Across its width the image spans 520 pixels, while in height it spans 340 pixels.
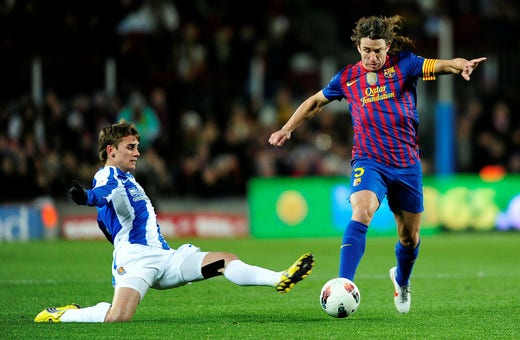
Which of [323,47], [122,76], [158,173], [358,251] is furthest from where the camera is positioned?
[323,47]

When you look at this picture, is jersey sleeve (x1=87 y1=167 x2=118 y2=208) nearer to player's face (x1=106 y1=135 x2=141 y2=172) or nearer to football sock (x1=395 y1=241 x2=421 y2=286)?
player's face (x1=106 y1=135 x2=141 y2=172)

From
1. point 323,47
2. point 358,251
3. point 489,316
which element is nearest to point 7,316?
point 358,251

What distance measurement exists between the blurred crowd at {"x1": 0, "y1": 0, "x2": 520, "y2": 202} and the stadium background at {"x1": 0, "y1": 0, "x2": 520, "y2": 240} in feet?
0.09

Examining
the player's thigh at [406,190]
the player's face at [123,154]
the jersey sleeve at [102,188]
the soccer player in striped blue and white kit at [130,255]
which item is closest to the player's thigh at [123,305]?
the soccer player in striped blue and white kit at [130,255]

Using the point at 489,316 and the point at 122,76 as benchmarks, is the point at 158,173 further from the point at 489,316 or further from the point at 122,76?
the point at 489,316

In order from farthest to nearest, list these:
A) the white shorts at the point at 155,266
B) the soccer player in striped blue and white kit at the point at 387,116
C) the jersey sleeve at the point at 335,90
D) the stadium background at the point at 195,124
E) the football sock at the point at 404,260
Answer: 1. the stadium background at the point at 195,124
2. the football sock at the point at 404,260
3. the jersey sleeve at the point at 335,90
4. the soccer player in striped blue and white kit at the point at 387,116
5. the white shorts at the point at 155,266

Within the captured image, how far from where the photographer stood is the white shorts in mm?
7332

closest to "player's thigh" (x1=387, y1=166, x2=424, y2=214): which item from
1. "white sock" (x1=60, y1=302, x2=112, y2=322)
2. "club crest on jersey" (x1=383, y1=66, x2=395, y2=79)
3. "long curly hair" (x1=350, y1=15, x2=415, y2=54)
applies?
"club crest on jersey" (x1=383, y1=66, x2=395, y2=79)

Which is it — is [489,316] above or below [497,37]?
below

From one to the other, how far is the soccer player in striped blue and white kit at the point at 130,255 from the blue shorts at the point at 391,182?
0.85 meters

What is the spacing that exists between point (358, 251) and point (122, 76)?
13.4 metres

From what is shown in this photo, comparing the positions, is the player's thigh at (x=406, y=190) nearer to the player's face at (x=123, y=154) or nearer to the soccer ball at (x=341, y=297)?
the soccer ball at (x=341, y=297)

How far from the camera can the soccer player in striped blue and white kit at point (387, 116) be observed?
25.0ft

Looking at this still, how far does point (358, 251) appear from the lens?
23.7ft
